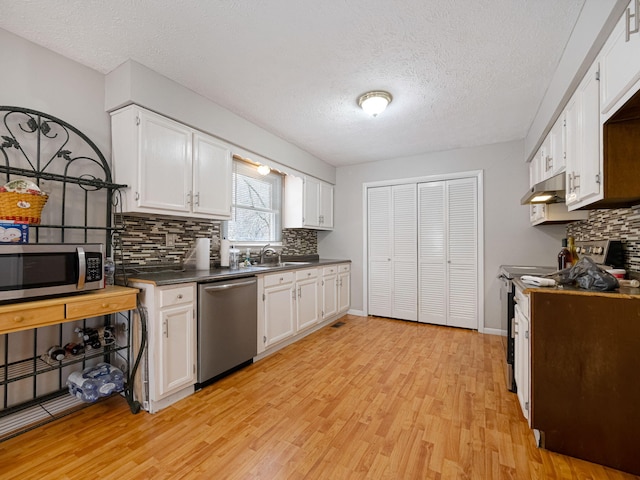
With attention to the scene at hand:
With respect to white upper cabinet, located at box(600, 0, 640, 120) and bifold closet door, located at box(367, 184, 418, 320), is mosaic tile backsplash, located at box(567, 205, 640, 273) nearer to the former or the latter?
white upper cabinet, located at box(600, 0, 640, 120)

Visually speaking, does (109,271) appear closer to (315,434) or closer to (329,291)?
(315,434)

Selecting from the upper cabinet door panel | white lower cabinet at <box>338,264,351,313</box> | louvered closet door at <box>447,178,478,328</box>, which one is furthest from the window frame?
louvered closet door at <box>447,178,478,328</box>

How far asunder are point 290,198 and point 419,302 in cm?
236

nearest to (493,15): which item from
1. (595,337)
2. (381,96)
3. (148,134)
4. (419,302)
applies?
(381,96)

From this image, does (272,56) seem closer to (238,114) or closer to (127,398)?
(238,114)

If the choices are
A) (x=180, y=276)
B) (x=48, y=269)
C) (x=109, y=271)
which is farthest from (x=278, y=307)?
(x=48, y=269)

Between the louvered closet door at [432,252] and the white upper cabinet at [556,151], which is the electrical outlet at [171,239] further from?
the white upper cabinet at [556,151]

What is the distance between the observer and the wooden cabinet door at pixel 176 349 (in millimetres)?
1993

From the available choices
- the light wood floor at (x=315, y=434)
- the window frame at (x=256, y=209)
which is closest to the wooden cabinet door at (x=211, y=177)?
the window frame at (x=256, y=209)

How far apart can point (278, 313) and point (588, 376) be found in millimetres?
2388

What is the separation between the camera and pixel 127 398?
2012mm

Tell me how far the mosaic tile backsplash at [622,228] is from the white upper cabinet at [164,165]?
121 inches

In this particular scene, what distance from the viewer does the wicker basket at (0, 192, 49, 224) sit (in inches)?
61.2

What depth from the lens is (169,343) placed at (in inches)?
80.6
